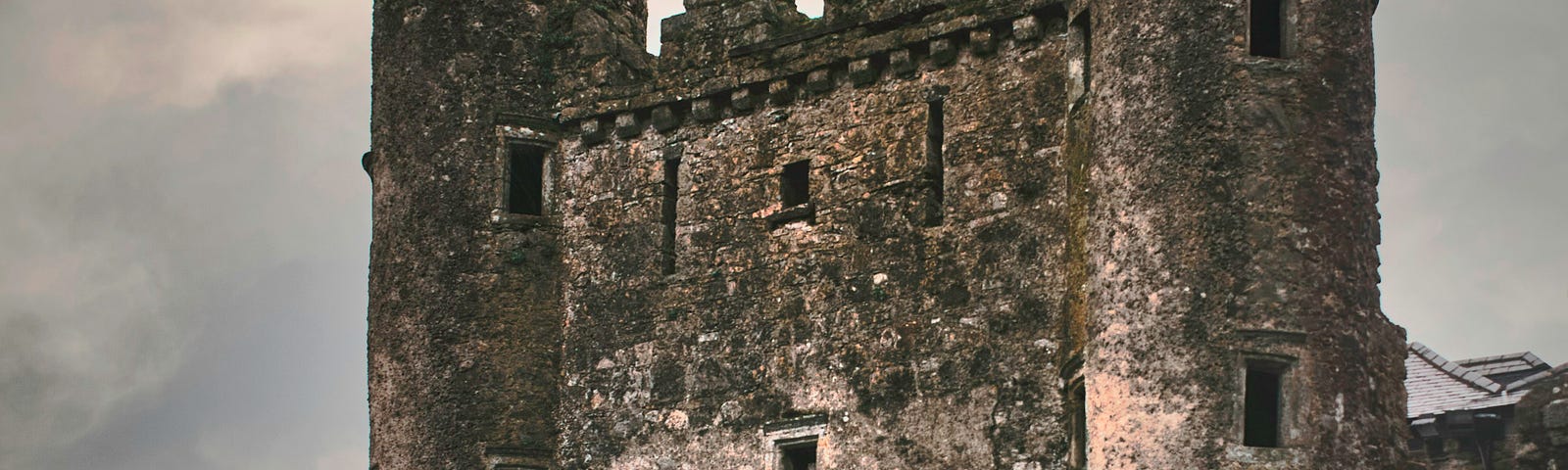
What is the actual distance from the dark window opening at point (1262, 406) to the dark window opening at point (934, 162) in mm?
3049

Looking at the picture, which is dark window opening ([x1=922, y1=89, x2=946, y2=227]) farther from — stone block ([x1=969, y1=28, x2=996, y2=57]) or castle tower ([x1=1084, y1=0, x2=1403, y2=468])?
castle tower ([x1=1084, y1=0, x2=1403, y2=468])

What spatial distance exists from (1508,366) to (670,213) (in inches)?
341

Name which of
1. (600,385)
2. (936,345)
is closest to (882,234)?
(936,345)

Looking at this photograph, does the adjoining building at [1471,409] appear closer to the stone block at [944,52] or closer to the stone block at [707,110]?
the stone block at [944,52]

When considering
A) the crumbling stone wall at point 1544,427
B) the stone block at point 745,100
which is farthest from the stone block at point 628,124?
the crumbling stone wall at point 1544,427

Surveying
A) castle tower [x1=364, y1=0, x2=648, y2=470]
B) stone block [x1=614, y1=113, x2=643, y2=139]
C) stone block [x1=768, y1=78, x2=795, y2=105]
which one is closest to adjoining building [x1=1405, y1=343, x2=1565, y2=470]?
stone block [x1=768, y1=78, x2=795, y2=105]

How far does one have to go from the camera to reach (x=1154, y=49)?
1866 centimetres

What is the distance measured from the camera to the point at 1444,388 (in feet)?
85.1

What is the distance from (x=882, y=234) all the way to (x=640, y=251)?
2391 millimetres

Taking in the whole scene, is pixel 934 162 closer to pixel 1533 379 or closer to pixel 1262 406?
pixel 1262 406

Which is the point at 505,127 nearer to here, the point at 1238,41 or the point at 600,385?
the point at 600,385

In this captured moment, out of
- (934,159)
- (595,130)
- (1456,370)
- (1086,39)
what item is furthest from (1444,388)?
(595,130)

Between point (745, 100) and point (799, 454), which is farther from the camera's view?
point (745, 100)

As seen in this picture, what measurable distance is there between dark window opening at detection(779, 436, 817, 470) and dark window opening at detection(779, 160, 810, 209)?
1919 mm
